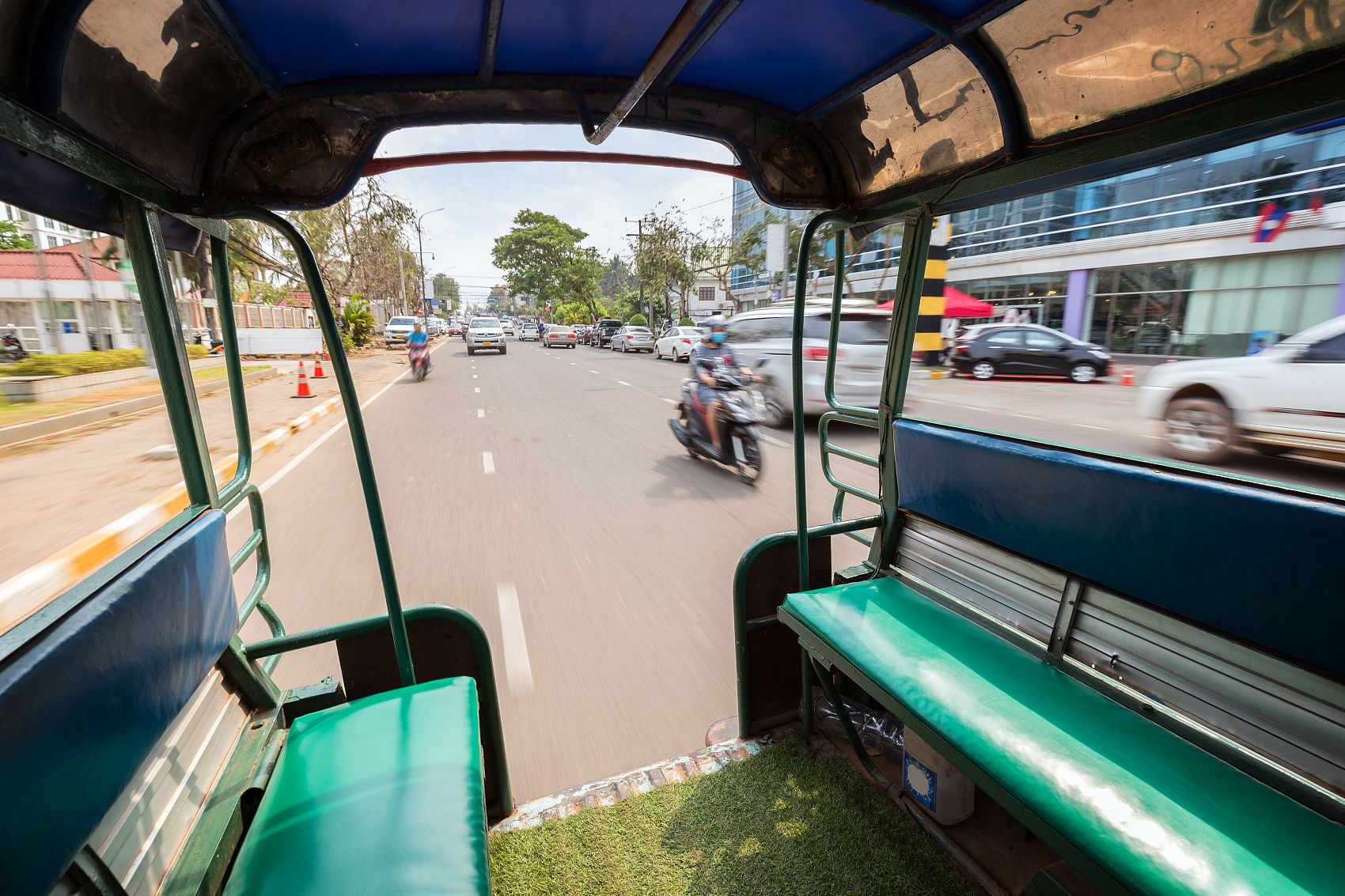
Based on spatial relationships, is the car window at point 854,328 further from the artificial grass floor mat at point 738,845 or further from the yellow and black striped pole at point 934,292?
the artificial grass floor mat at point 738,845

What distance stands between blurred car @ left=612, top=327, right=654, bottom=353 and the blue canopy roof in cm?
2850

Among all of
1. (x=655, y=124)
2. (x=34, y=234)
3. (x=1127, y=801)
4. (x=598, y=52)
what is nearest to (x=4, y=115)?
(x=34, y=234)

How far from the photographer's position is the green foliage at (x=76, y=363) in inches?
61.8

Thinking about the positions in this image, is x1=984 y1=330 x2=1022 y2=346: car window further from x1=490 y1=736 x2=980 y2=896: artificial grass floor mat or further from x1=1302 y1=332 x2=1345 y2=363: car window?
x1=490 y1=736 x2=980 y2=896: artificial grass floor mat


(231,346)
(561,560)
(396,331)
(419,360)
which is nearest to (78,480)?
(561,560)

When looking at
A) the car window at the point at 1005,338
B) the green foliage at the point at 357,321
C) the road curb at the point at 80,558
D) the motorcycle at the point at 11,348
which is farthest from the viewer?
the green foliage at the point at 357,321

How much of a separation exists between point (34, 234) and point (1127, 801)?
2700 millimetres

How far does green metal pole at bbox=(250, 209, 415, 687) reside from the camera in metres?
1.77

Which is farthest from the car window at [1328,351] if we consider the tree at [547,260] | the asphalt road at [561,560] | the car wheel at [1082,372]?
the tree at [547,260]

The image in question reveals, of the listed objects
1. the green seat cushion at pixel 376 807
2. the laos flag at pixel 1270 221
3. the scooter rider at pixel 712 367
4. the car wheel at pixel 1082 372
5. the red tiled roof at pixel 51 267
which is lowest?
the green seat cushion at pixel 376 807

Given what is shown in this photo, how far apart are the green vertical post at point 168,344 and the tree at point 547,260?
5530 cm

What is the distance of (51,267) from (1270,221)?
3.03 metres

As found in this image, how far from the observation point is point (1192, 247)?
1828 mm

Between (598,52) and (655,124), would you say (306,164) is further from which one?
(655,124)
